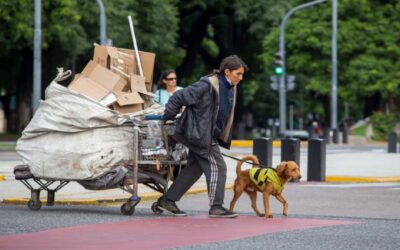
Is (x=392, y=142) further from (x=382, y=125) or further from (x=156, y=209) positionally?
(x=156, y=209)

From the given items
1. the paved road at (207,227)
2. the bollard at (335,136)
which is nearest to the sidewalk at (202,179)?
the paved road at (207,227)

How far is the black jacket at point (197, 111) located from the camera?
530 inches

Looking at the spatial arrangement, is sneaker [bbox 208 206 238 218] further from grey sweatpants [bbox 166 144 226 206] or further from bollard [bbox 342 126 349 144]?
bollard [bbox 342 126 349 144]

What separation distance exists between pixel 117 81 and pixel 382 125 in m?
Result: 43.9

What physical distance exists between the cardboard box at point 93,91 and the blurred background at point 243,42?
1155 inches

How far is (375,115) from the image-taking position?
58.3m

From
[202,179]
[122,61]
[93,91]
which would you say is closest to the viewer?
[93,91]

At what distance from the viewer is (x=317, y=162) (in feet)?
72.9

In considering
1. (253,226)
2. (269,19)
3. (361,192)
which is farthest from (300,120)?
(253,226)

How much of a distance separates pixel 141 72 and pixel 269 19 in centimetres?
4435

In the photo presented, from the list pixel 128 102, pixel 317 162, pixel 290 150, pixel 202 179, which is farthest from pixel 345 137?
pixel 128 102

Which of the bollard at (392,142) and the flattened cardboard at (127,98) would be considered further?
the bollard at (392,142)

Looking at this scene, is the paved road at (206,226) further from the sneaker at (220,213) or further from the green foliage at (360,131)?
the green foliage at (360,131)

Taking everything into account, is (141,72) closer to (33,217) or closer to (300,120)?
(33,217)
